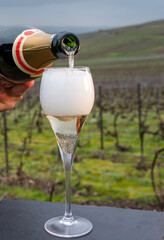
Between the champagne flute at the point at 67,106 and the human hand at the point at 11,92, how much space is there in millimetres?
598

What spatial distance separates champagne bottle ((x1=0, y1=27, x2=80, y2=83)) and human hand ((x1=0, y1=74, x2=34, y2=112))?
13 cm

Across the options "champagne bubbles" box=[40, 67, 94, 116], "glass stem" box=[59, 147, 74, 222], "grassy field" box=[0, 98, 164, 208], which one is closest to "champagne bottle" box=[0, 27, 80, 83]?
"champagne bubbles" box=[40, 67, 94, 116]

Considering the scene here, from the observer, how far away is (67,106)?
1168mm

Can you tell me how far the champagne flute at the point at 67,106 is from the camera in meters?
1.17

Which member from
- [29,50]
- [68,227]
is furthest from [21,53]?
[68,227]

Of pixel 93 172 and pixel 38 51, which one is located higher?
pixel 38 51

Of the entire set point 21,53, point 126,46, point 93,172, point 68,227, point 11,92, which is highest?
point 21,53

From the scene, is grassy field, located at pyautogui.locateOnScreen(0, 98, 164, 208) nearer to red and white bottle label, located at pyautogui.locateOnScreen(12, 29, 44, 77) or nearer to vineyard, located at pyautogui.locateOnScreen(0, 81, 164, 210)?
vineyard, located at pyautogui.locateOnScreen(0, 81, 164, 210)

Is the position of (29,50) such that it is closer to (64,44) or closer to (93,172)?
(64,44)

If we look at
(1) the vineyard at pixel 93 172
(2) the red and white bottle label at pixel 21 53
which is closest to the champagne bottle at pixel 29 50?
(2) the red and white bottle label at pixel 21 53

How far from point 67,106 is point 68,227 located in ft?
1.45

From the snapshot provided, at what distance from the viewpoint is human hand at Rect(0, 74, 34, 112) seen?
5.92 ft

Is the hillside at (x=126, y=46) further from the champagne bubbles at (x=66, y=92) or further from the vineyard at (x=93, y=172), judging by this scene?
the champagne bubbles at (x=66, y=92)

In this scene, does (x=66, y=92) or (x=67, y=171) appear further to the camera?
(x=67, y=171)
